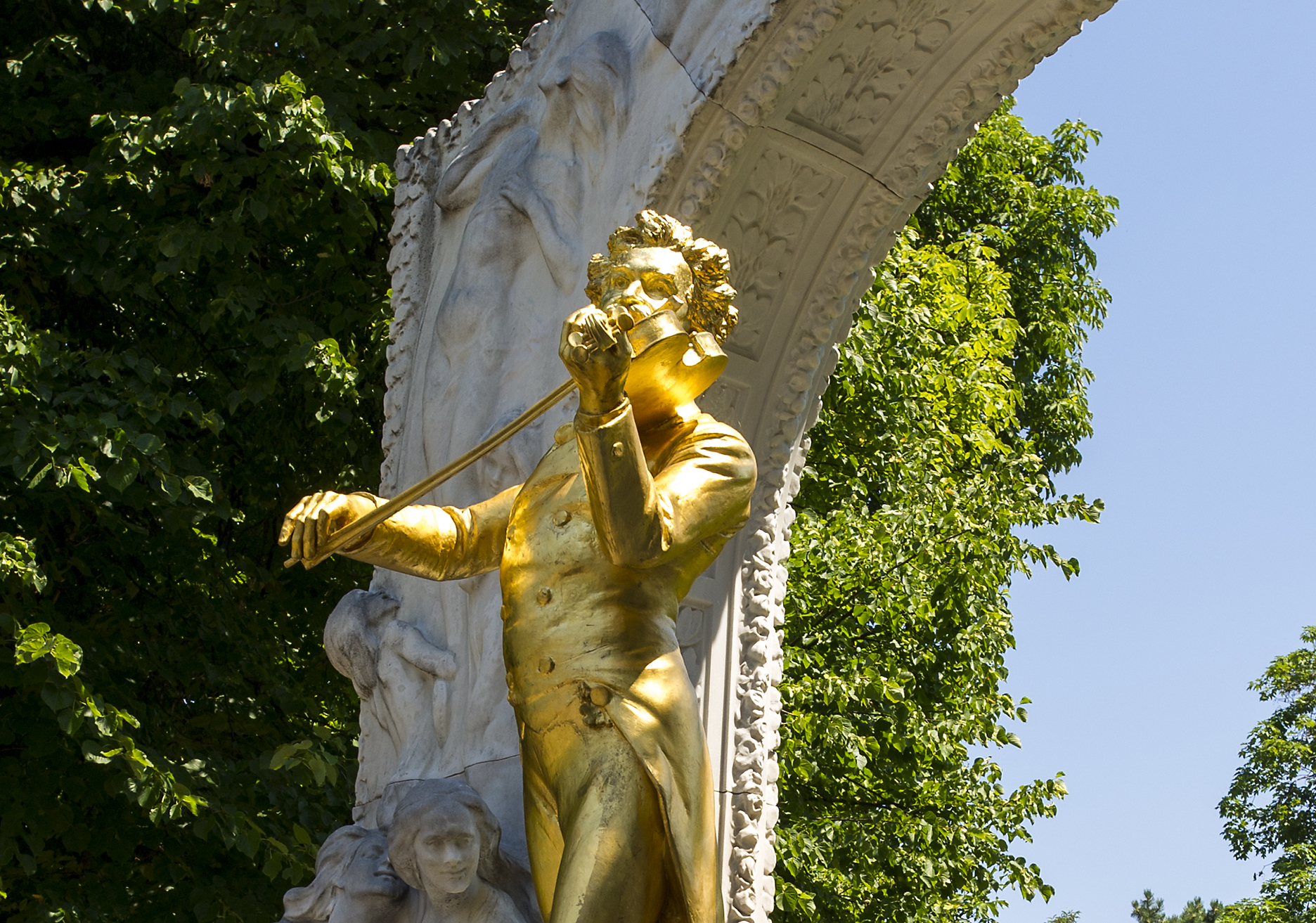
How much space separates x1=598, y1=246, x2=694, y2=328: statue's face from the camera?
346cm

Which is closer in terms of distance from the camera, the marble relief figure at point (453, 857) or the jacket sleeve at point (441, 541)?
the jacket sleeve at point (441, 541)

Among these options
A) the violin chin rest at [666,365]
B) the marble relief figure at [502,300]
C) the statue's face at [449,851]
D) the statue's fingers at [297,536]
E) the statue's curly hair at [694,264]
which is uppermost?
the marble relief figure at [502,300]

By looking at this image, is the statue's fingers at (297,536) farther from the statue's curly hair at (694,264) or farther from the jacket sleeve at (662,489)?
the statue's curly hair at (694,264)

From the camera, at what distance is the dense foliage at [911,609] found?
10.4 m

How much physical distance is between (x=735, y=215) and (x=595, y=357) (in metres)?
2.52

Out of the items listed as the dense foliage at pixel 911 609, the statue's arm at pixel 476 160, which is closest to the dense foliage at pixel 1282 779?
the dense foliage at pixel 911 609

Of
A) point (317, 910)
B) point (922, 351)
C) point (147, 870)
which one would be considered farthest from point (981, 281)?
point (317, 910)

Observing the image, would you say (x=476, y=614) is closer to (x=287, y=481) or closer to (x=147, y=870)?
(x=147, y=870)

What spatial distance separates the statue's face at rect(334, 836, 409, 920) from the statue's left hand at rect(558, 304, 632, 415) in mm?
1841

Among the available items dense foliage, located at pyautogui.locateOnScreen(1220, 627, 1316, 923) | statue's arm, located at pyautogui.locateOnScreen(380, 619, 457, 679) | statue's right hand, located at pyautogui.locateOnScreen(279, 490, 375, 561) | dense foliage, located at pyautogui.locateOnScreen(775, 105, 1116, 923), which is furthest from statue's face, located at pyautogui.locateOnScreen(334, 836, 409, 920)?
dense foliage, located at pyautogui.locateOnScreen(1220, 627, 1316, 923)

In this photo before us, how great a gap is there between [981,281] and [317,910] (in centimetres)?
937

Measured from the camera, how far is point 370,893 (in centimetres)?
438

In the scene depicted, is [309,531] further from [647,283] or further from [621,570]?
[647,283]

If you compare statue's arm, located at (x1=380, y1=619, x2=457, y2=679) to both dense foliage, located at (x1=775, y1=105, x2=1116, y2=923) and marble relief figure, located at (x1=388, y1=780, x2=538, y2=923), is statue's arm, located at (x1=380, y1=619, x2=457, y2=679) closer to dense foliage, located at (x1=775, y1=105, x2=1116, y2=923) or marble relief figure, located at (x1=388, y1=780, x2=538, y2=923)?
marble relief figure, located at (x1=388, y1=780, x2=538, y2=923)
